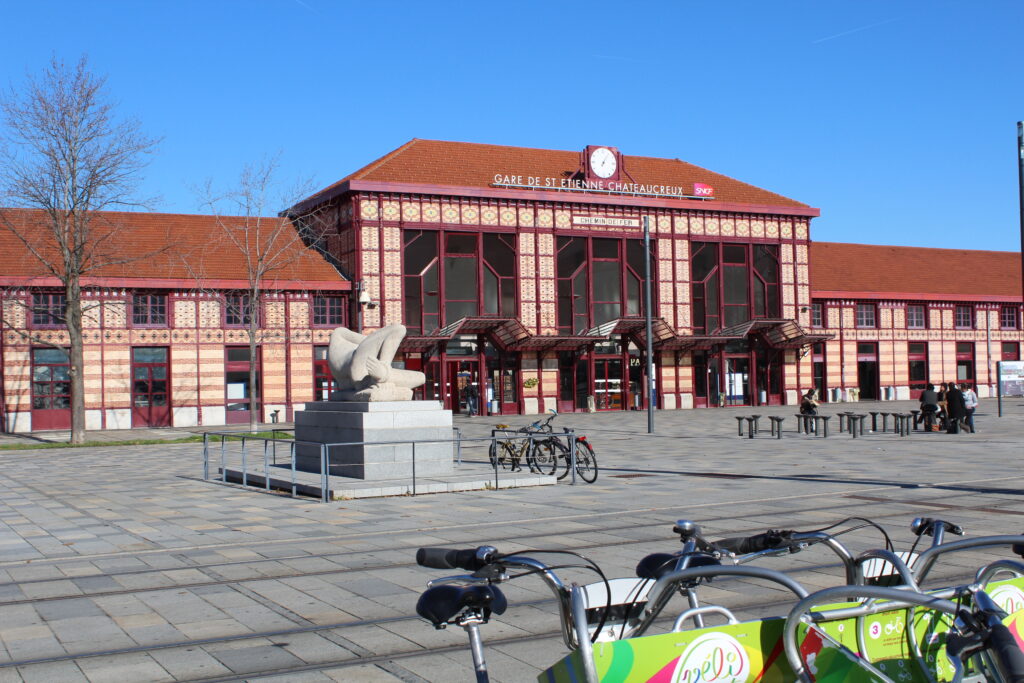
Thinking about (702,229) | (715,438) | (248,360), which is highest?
(702,229)

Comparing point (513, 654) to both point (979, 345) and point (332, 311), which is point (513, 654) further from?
point (979, 345)

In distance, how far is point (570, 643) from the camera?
3.47 meters

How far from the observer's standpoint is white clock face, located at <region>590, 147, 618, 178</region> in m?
46.7

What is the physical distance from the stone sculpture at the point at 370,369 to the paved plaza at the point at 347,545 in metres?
2.36

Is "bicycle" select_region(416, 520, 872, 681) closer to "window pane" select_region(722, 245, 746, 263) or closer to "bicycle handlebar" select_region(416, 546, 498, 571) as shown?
"bicycle handlebar" select_region(416, 546, 498, 571)

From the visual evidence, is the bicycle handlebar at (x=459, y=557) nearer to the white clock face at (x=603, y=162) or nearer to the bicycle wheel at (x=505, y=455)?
the bicycle wheel at (x=505, y=455)

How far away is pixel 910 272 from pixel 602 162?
66.3ft

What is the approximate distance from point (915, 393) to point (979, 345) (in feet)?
16.9

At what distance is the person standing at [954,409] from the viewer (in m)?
28.3

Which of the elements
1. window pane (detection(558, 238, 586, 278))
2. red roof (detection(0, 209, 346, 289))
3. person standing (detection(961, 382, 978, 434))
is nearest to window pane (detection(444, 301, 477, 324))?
window pane (detection(558, 238, 586, 278))

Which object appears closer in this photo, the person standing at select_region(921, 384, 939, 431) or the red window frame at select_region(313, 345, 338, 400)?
the person standing at select_region(921, 384, 939, 431)

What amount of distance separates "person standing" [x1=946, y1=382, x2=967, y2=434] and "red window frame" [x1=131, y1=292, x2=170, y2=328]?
27.3m

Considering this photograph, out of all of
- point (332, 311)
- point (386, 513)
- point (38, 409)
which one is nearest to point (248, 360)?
point (332, 311)

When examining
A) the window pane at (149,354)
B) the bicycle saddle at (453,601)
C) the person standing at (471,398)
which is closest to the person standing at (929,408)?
the person standing at (471,398)
